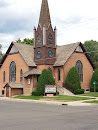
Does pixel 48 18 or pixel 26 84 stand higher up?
pixel 48 18

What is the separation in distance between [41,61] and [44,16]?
9006 mm

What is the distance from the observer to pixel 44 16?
44.8 metres

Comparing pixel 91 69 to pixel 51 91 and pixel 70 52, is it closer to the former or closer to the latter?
pixel 70 52

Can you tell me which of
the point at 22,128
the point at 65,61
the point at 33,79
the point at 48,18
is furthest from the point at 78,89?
the point at 22,128

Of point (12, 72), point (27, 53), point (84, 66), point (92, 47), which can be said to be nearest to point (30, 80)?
point (27, 53)

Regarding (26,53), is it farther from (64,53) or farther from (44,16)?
(44,16)

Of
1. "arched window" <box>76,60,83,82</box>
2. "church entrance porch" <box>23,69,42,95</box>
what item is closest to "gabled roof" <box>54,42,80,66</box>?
"arched window" <box>76,60,83,82</box>

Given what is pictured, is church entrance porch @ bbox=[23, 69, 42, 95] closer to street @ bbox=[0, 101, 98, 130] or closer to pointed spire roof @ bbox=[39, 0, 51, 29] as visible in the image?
pointed spire roof @ bbox=[39, 0, 51, 29]

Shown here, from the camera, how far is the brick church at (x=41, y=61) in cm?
4253

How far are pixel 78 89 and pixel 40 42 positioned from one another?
39.3 ft

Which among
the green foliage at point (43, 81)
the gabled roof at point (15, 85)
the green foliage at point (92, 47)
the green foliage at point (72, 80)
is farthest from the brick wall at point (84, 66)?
the green foliage at point (92, 47)

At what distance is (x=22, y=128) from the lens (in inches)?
428

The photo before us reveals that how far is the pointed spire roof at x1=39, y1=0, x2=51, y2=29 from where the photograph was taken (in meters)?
44.7

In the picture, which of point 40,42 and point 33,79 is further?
point 40,42
